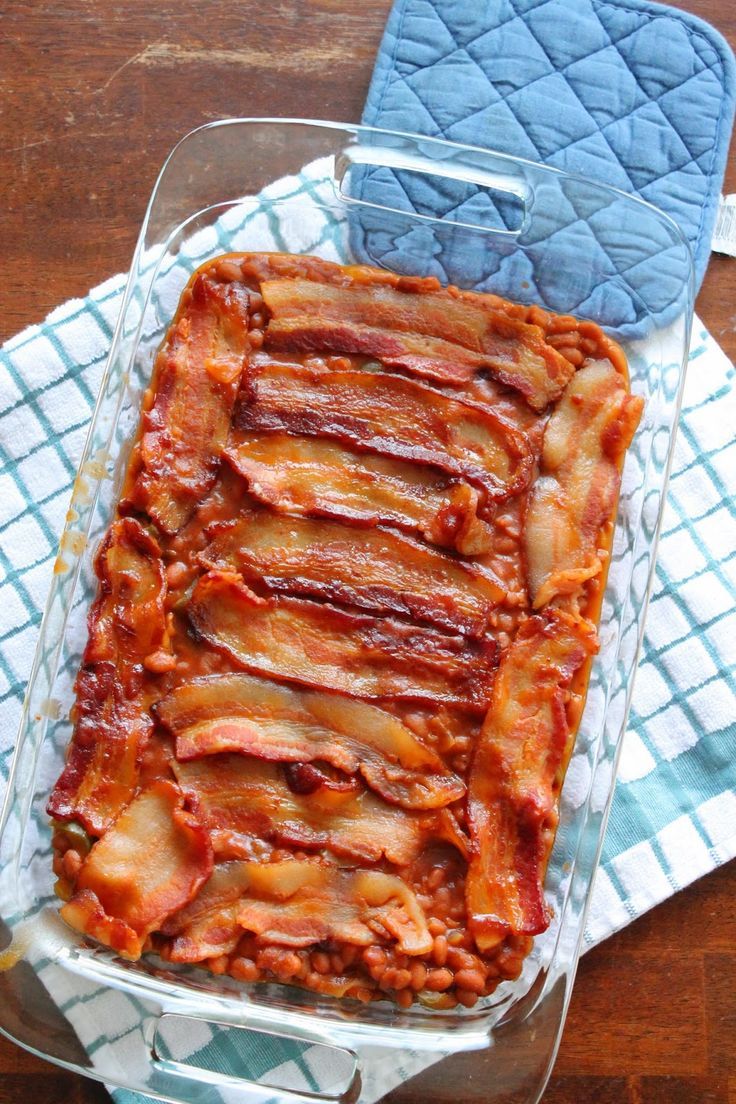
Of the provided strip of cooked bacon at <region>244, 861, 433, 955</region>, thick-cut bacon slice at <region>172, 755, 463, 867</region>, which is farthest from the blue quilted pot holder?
strip of cooked bacon at <region>244, 861, 433, 955</region>

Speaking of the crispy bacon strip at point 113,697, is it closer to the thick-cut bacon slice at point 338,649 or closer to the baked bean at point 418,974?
the thick-cut bacon slice at point 338,649

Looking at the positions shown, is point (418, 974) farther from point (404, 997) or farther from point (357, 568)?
point (357, 568)

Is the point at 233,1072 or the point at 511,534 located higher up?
the point at 511,534

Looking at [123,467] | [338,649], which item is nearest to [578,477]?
[338,649]

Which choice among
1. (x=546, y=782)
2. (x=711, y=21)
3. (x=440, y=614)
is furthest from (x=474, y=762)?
(x=711, y=21)

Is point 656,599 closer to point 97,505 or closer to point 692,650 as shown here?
point 692,650

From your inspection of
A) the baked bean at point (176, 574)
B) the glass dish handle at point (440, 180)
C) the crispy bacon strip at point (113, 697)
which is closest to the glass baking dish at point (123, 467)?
the glass dish handle at point (440, 180)
